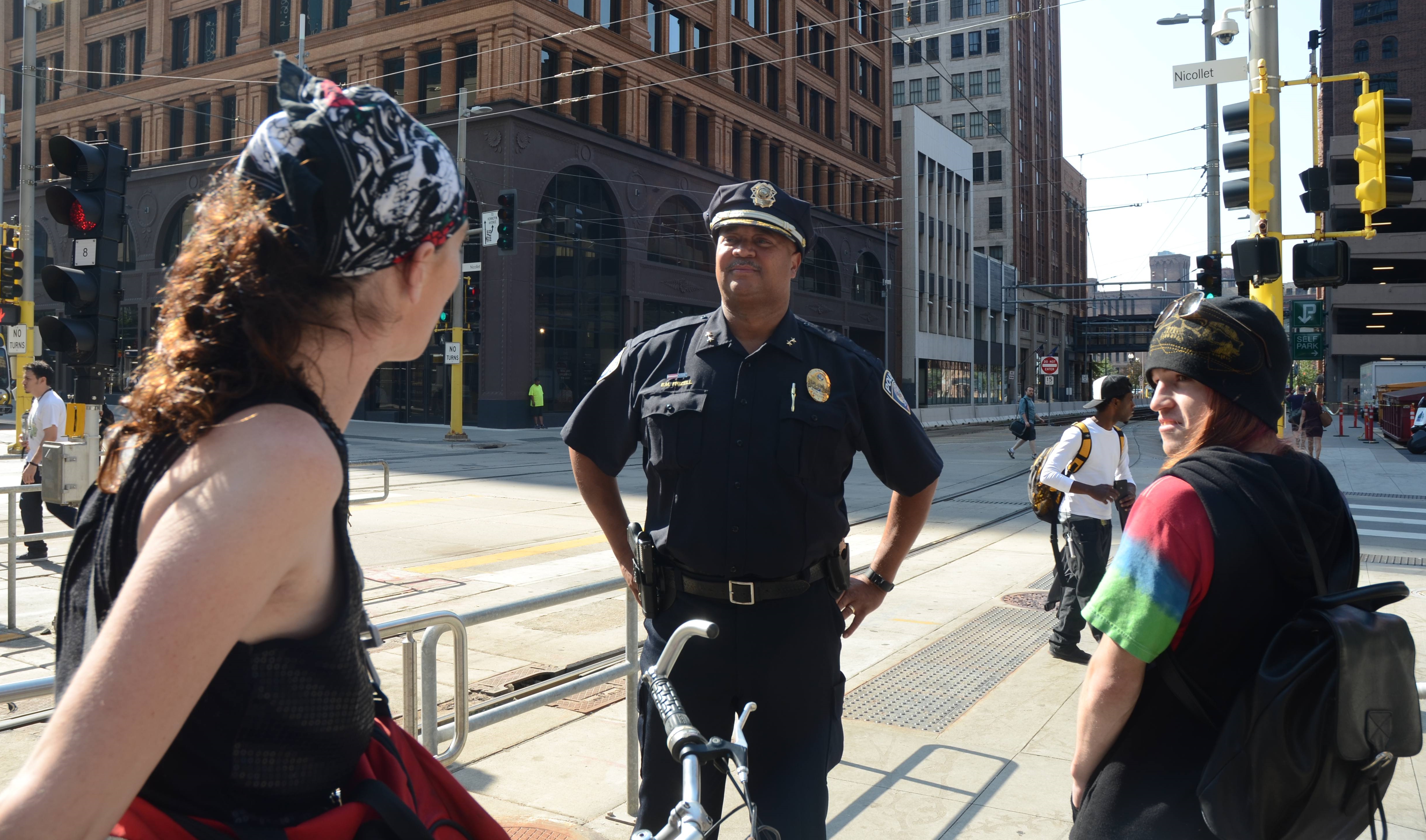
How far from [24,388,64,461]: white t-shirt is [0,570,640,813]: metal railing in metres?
8.09

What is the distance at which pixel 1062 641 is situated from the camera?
660 centimetres

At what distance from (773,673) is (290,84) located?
200 cm

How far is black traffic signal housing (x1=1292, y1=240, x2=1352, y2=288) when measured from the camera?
9.30 m

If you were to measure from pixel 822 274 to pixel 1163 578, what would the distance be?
4848cm

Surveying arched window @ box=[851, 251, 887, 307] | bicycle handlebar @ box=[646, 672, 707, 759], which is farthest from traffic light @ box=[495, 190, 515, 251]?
arched window @ box=[851, 251, 887, 307]

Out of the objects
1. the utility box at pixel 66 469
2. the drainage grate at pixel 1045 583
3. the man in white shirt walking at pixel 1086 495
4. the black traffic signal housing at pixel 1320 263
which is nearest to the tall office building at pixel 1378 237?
the black traffic signal housing at pixel 1320 263

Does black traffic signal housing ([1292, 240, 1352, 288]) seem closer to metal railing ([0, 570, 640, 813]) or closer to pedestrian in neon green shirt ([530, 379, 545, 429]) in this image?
metal railing ([0, 570, 640, 813])

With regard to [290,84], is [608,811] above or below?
below

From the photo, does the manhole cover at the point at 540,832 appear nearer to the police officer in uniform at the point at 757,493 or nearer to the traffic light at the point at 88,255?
the police officer in uniform at the point at 757,493

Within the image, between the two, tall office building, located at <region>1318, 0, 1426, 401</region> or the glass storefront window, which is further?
A: tall office building, located at <region>1318, 0, 1426, 401</region>

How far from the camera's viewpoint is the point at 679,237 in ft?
129

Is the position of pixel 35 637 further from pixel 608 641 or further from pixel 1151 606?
pixel 1151 606

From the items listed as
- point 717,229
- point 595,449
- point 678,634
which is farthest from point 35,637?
point 678,634

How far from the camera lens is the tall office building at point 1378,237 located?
65062 millimetres
